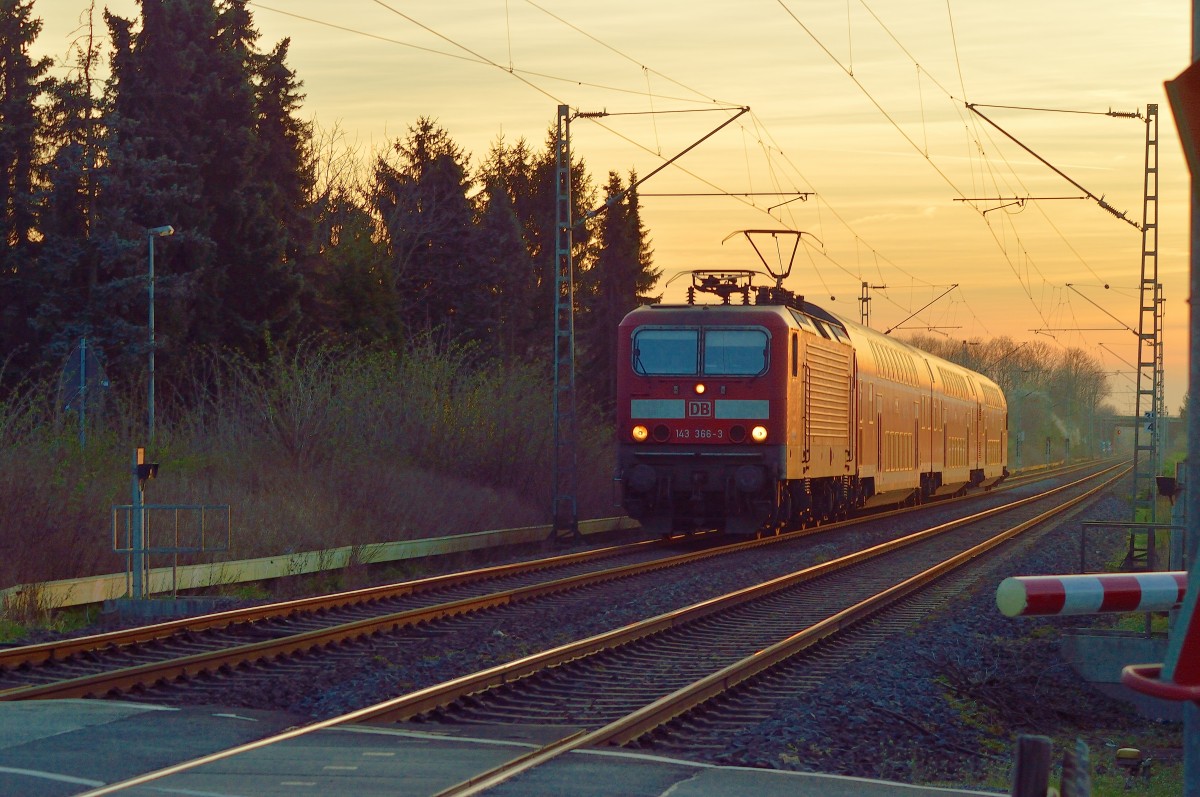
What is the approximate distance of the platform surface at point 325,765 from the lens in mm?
6754

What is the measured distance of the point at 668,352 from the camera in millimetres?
23094

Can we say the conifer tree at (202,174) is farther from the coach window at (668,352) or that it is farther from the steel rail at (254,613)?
the steel rail at (254,613)

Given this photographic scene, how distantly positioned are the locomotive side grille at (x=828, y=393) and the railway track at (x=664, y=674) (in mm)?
6566

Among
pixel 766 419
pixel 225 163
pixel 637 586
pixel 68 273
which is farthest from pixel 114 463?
pixel 225 163

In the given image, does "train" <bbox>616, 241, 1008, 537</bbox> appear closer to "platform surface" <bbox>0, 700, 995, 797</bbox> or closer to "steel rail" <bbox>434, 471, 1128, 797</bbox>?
"steel rail" <bbox>434, 471, 1128, 797</bbox>

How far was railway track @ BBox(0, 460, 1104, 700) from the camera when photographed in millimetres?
9820

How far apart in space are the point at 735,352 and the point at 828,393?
10.7ft

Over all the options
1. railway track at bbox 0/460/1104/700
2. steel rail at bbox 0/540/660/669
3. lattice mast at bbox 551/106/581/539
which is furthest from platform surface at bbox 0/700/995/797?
lattice mast at bbox 551/106/581/539

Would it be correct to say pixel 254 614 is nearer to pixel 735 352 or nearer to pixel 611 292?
pixel 735 352

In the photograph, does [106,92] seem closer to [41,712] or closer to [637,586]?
[637,586]

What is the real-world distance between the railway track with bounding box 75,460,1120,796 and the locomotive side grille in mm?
6566

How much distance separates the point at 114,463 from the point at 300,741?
13000 mm

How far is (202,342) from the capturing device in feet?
138

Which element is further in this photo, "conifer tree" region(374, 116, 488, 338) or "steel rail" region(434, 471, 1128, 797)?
"conifer tree" region(374, 116, 488, 338)
